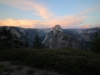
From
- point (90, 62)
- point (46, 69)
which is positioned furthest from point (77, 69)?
point (46, 69)

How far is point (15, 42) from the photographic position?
3416 cm

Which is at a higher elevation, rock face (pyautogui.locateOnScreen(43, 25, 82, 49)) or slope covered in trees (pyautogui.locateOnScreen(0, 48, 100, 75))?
slope covered in trees (pyautogui.locateOnScreen(0, 48, 100, 75))

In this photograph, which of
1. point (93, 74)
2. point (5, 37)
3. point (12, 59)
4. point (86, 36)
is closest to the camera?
point (93, 74)

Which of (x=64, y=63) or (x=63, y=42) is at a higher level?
(x=64, y=63)

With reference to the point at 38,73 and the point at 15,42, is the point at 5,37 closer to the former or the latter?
the point at 15,42

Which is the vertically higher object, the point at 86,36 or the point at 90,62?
the point at 90,62

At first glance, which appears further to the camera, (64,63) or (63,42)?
(63,42)

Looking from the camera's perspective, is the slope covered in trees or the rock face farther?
the rock face

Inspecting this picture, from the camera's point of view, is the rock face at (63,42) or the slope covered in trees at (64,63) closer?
the slope covered in trees at (64,63)

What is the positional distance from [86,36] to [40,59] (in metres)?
187

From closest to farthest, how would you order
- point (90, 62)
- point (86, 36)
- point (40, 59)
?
point (90, 62) → point (40, 59) → point (86, 36)

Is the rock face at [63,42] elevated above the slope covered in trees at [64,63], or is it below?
below

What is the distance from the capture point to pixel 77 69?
1008cm

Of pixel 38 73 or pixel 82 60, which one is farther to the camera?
pixel 82 60
